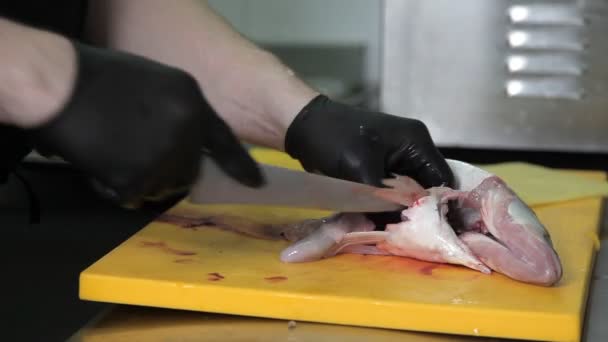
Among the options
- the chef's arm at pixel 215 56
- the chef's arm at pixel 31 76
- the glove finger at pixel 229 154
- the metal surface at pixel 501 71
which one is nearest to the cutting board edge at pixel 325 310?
the glove finger at pixel 229 154

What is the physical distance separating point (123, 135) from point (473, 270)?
400 mm

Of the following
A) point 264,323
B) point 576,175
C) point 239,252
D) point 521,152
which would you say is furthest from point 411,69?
point 264,323

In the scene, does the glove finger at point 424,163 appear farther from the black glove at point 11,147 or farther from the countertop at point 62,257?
the black glove at point 11,147

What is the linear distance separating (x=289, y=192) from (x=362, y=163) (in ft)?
0.49

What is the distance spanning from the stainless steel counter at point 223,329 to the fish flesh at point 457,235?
0.27 feet

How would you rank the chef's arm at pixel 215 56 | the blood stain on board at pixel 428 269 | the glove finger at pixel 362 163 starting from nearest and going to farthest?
the blood stain on board at pixel 428 269, the glove finger at pixel 362 163, the chef's arm at pixel 215 56

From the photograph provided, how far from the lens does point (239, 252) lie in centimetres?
106

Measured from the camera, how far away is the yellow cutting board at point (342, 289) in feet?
2.85

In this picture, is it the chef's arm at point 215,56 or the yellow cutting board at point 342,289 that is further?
the chef's arm at point 215,56

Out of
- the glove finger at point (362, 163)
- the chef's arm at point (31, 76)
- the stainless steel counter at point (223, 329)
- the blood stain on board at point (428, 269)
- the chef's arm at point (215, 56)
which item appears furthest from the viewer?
the chef's arm at point (215, 56)

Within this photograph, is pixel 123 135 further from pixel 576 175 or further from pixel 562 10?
pixel 562 10

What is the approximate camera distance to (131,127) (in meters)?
0.81

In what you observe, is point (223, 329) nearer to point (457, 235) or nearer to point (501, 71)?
point (457, 235)

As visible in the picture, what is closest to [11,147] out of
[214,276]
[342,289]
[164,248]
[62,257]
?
[62,257]
